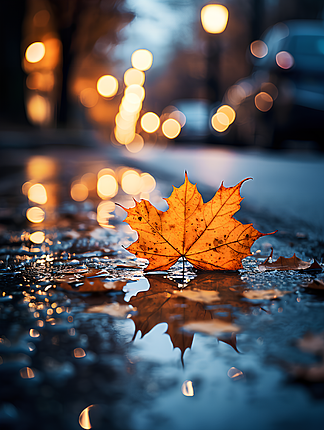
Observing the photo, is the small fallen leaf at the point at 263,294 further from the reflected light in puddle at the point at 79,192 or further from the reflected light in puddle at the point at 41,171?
the reflected light in puddle at the point at 41,171

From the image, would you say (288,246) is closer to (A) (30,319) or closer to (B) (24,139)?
(A) (30,319)

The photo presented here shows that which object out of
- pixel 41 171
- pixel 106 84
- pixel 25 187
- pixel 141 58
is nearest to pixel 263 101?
pixel 41 171

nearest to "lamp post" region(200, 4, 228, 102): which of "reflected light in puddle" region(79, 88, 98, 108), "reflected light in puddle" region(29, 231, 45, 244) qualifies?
"reflected light in puddle" region(29, 231, 45, 244)

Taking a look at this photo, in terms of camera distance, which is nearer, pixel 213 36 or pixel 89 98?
pixel 213 36

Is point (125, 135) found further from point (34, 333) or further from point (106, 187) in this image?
point (34, 333)

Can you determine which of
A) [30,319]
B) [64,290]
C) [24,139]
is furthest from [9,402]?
[24,139]
